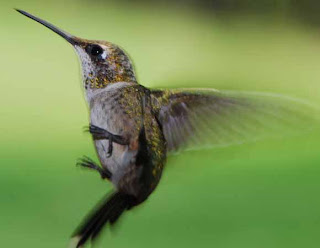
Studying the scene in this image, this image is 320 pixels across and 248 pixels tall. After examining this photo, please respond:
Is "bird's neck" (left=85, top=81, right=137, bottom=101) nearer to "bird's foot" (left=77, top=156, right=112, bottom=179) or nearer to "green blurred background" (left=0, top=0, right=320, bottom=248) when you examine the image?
"bird's foot" (left=77, top=156, right=112, bottom=179)

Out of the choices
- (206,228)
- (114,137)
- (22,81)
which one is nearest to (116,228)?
(114,137)

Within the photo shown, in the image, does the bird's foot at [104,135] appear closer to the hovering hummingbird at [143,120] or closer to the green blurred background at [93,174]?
the hovering hummingbird at [143,120]

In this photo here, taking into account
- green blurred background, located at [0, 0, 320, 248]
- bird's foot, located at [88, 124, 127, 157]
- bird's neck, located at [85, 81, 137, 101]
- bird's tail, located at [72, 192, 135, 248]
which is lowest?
green blurred background, located at [0, 0, 320, 248]

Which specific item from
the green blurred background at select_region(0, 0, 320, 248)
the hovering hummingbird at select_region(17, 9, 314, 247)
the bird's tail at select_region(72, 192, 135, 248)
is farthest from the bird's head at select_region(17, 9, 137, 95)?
the green blurred background at select_region(0, 0, 320, 248)

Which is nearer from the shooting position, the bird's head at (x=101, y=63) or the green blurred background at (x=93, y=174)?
the bird's head at (x=101, y=63)

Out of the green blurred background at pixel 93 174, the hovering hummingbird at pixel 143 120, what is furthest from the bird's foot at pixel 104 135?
the green blurred background at pixel 93 174

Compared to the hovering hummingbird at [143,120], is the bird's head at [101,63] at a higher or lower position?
higher

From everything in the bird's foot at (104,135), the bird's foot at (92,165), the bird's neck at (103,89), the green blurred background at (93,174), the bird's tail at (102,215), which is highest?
the bird's neck at (103,89)

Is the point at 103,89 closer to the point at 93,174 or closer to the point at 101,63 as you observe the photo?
the point at 101,63
